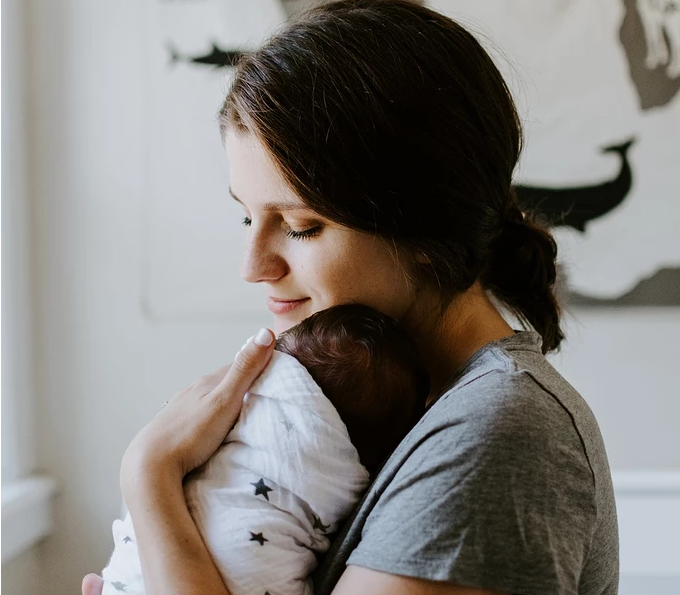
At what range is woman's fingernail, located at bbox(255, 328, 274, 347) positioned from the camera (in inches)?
38.3

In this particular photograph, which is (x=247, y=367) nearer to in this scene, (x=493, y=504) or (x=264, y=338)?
(x=264, y=338)

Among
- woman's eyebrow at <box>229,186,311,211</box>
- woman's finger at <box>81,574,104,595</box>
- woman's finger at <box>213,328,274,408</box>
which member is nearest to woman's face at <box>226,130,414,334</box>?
woman's eyebrow at <box>229,186,311,211</box>

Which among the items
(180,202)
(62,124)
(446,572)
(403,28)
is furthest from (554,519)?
(62,124)

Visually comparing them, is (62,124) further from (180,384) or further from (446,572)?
(446,572)

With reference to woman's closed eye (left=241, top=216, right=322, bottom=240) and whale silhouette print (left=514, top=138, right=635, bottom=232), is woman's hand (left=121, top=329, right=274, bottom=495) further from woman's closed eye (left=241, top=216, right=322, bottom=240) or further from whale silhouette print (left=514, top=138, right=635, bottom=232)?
whale silhouette print (left=514, top=138, right=635, bottom=232)

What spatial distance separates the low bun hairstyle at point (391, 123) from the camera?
93cm

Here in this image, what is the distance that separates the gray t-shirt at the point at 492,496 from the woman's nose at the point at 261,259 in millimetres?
330

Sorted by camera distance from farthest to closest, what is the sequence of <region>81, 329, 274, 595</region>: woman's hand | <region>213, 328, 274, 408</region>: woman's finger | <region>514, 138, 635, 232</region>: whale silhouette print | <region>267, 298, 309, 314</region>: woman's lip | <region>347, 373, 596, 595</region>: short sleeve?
<region>514, 138, 635, 232</region>: whale silhouette print
<region>267, 298, 309, 314</region>: woman's lip
<region>213, 328, 274, 408</region>: woman's finger
<region>81, 329, 274, 595</region>: woman's hand
<region>347, 373, 596, 595</region>: short sleeve

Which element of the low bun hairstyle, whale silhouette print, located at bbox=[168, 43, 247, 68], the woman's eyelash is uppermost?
whale silhouette print, located at bbox=[168, 43, 247, 68]

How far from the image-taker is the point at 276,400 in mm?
929

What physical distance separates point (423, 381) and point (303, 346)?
0.56ft

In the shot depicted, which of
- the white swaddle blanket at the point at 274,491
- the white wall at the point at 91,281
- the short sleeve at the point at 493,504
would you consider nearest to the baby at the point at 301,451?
the white swaddle blanket at the point at 274,491

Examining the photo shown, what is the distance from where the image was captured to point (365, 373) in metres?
0.96

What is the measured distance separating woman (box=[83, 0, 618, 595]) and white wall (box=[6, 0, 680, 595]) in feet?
3.86
